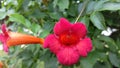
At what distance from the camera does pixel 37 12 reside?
137 centimetres

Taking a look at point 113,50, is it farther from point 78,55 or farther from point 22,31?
point 22,31

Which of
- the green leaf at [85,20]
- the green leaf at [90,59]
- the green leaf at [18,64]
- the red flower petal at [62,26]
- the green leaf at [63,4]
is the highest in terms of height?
the green leaf at [63,4]

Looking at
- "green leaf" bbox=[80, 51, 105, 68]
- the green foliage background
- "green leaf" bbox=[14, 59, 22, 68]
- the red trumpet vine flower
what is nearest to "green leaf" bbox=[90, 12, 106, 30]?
the green foliage background

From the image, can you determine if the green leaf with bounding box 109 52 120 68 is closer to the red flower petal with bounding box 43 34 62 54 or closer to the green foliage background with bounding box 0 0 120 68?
the green foliage background with bounding box 0 0 120 68

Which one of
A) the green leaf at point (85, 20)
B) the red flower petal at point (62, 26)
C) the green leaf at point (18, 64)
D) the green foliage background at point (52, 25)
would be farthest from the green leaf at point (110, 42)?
the green leaf at point (18, 64)

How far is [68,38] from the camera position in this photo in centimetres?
117

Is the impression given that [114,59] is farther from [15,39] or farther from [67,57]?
[15,39]

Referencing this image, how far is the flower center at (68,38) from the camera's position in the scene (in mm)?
1157

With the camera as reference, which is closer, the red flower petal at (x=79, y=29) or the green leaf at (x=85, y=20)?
the red flower petal at (x=79, y=29)

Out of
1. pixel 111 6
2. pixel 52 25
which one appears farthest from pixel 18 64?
pixel 111 6

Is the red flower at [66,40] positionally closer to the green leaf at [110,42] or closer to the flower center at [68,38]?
the flower center at [68,38]

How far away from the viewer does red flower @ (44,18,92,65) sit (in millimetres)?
1104

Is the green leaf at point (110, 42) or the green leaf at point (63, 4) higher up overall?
the green leaf at point (63, 4)

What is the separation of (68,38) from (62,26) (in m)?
0.08
